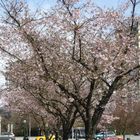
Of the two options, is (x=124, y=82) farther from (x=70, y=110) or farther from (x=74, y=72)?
(x=70, y=110)

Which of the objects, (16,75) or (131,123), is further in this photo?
(131,123)

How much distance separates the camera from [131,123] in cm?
6550

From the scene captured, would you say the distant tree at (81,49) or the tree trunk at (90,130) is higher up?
the distant tree at (81,49)

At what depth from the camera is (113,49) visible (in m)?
15.4

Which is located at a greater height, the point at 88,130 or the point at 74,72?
the point at 74,72

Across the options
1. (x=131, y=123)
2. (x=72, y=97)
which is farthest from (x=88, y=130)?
(x=131, y=123)

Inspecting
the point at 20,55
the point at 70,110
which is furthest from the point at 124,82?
the point at 70,110

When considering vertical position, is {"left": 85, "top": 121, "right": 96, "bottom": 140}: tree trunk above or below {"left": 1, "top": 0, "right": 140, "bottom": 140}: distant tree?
below

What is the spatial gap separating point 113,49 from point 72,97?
222 cm

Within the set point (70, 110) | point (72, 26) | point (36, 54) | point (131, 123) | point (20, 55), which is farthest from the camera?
point (131, 123)

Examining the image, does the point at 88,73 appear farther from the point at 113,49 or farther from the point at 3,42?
the point at 3,42

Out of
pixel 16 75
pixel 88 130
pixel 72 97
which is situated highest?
pixel 16 75

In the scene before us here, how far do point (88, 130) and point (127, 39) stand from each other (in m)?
3.24

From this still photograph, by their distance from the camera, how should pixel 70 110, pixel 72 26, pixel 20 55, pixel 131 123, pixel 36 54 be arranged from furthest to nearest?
pixel 131 123 < pixel 70 110 < pixel 20 55 < pixel 36 54 < pixel 72 26
